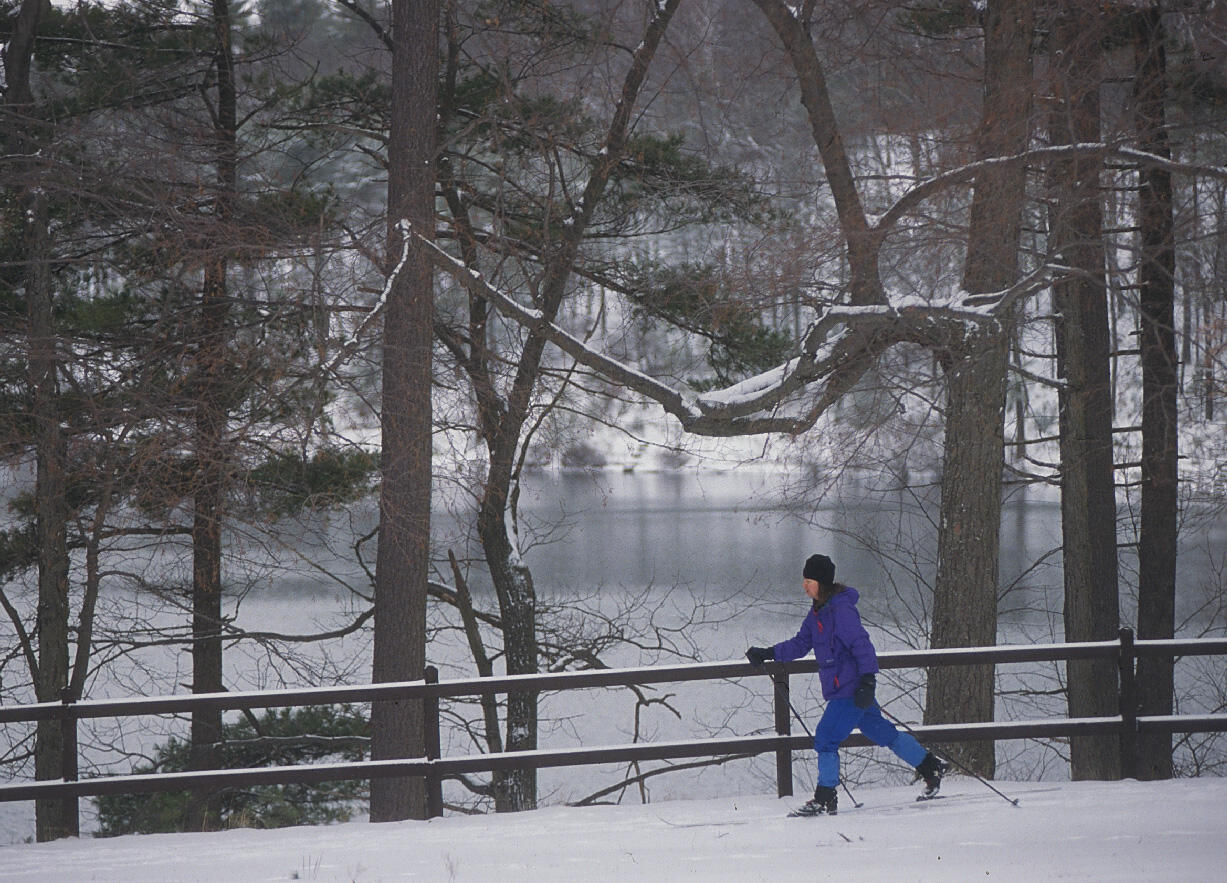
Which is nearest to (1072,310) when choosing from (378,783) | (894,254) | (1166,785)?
A: (894,254)

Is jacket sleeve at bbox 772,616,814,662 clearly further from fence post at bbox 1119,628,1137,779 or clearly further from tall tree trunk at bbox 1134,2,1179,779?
tall tree trunk at bbox 1134,2,1179,779

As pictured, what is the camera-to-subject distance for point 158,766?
36.9 feet

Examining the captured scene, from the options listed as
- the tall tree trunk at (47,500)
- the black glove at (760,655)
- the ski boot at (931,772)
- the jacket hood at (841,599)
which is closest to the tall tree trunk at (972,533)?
the ski boot at (931,772)

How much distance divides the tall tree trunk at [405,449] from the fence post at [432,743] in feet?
7.06

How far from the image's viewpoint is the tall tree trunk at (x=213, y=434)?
27.9ft

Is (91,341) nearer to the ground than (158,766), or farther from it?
farther from it

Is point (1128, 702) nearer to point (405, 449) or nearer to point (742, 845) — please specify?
point (742, 845)

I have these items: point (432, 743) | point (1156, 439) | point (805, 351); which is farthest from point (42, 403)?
point (1156, 439)

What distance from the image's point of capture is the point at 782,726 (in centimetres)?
648

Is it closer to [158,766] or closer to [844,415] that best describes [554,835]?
[844,415]

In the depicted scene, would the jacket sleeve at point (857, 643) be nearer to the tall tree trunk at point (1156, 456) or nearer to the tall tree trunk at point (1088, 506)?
the tall tree trunk at point (1156, 456)

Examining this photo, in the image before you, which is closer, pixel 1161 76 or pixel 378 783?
pixel 378 783

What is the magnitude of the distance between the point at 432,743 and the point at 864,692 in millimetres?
2763

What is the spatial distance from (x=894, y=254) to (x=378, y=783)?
647cm
